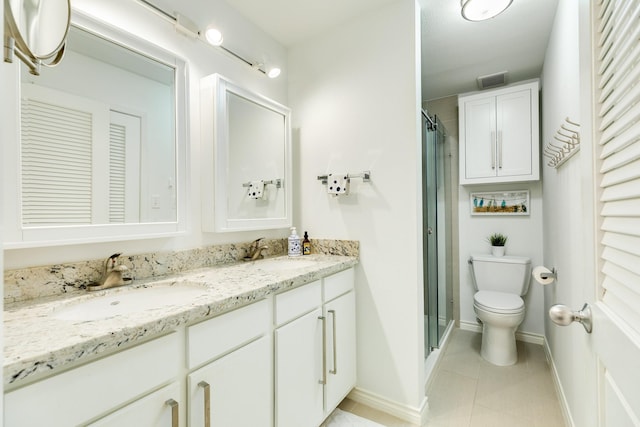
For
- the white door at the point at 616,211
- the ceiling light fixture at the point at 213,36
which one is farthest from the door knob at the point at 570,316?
the ceiling light fixture at the point at 213,36

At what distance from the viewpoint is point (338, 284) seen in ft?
5.63

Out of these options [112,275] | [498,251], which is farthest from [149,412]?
[498,251]

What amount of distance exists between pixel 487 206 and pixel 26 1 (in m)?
3.18

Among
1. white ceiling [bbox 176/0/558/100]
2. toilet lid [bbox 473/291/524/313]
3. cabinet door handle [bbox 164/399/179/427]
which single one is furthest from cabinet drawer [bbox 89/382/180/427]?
toilet lid [bbox 473/291/524/313]

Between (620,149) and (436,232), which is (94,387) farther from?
(436,232)

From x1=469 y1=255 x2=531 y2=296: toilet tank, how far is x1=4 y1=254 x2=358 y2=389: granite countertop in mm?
1982

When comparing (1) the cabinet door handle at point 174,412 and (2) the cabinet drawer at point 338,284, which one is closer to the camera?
(1) the cabinet door handle at point 174,412

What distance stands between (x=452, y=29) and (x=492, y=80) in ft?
3.17

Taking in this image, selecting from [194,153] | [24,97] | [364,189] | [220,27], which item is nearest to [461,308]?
[364,189]

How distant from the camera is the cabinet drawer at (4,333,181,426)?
A: 2.07 feet

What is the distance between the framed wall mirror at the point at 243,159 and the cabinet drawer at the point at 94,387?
2.72ft

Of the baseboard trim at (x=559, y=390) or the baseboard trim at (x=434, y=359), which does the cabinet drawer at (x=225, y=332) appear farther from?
the baseboard trim at (x=559, y=390)

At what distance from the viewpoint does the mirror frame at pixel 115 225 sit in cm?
99

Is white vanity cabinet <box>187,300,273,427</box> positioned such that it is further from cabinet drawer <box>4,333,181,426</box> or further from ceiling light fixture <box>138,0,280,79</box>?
ceiling light fixture <box>138,0,280,79</box>
